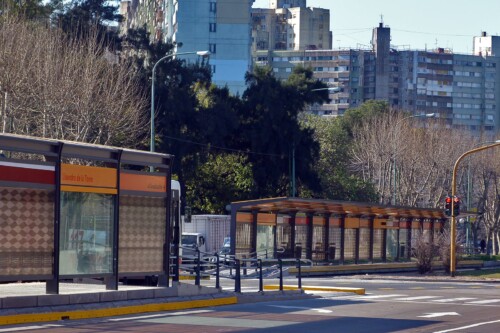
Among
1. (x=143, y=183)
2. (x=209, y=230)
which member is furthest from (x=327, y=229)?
(x=143, y=183)

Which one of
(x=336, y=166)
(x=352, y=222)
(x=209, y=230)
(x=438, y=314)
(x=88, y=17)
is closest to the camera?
(x=438, y=314)

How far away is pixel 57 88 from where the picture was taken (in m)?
39.0

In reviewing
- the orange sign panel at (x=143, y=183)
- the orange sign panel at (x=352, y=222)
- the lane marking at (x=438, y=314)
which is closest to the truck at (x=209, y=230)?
the orange sign panel at (x=352, y=222)

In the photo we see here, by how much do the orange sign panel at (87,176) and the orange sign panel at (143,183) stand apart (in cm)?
45

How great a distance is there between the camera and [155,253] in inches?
848

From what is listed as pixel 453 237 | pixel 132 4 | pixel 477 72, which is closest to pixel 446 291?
pixel 453 237

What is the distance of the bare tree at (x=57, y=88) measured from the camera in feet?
124

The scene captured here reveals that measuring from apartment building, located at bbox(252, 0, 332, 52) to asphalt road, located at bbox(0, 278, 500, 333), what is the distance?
5079 inches

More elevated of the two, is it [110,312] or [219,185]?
[219,185]

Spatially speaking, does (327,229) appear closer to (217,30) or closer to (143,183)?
(143,183)

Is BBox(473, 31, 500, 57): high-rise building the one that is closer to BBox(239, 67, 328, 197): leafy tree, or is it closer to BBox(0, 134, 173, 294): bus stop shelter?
BBox(239, 67, 328, 197): leafy tree

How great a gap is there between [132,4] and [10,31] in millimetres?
82950

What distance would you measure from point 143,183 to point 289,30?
451 ft

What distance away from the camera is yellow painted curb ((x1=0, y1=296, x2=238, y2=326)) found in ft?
56.4
